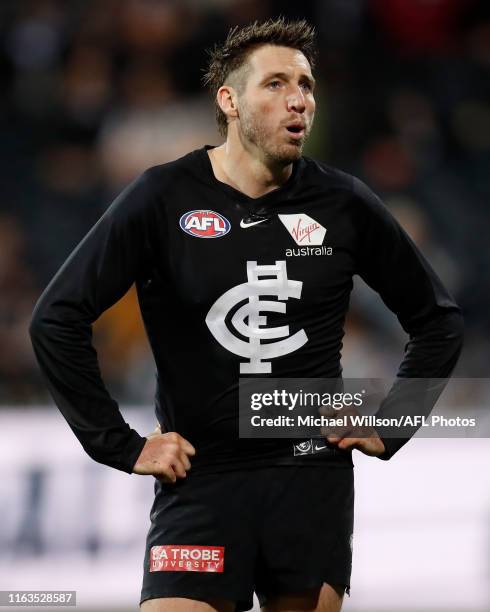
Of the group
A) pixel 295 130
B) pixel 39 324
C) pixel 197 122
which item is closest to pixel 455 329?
pixel 295 130

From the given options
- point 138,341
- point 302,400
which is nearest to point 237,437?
point 302,400

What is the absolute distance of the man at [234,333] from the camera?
3.39 meters

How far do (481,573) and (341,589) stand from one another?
113 inches

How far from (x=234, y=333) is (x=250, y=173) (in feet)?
1.66

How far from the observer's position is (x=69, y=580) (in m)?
6.19

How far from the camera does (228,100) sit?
3.74 metres

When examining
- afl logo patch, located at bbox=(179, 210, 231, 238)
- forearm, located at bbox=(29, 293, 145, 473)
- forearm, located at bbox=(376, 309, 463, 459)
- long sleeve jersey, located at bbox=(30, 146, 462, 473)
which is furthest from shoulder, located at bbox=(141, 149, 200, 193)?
forearm, located at bbox=(376, 309, 463, 459)

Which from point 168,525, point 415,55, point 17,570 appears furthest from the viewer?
point 415,55

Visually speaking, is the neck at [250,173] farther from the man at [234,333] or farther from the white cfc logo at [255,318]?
the white cfc logo at [255,318]

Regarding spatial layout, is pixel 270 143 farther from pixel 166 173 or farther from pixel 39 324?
pixel 39 324

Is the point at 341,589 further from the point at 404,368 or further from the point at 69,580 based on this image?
the point at 69,580

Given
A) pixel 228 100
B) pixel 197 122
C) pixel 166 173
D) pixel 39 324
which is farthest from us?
pixel 197 122

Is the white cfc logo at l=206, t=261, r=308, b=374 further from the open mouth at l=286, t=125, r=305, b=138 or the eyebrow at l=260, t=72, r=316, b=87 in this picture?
the eyebrow at l=260, t=72, r=316, b=87

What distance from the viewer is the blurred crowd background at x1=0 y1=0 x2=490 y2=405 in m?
7.82
